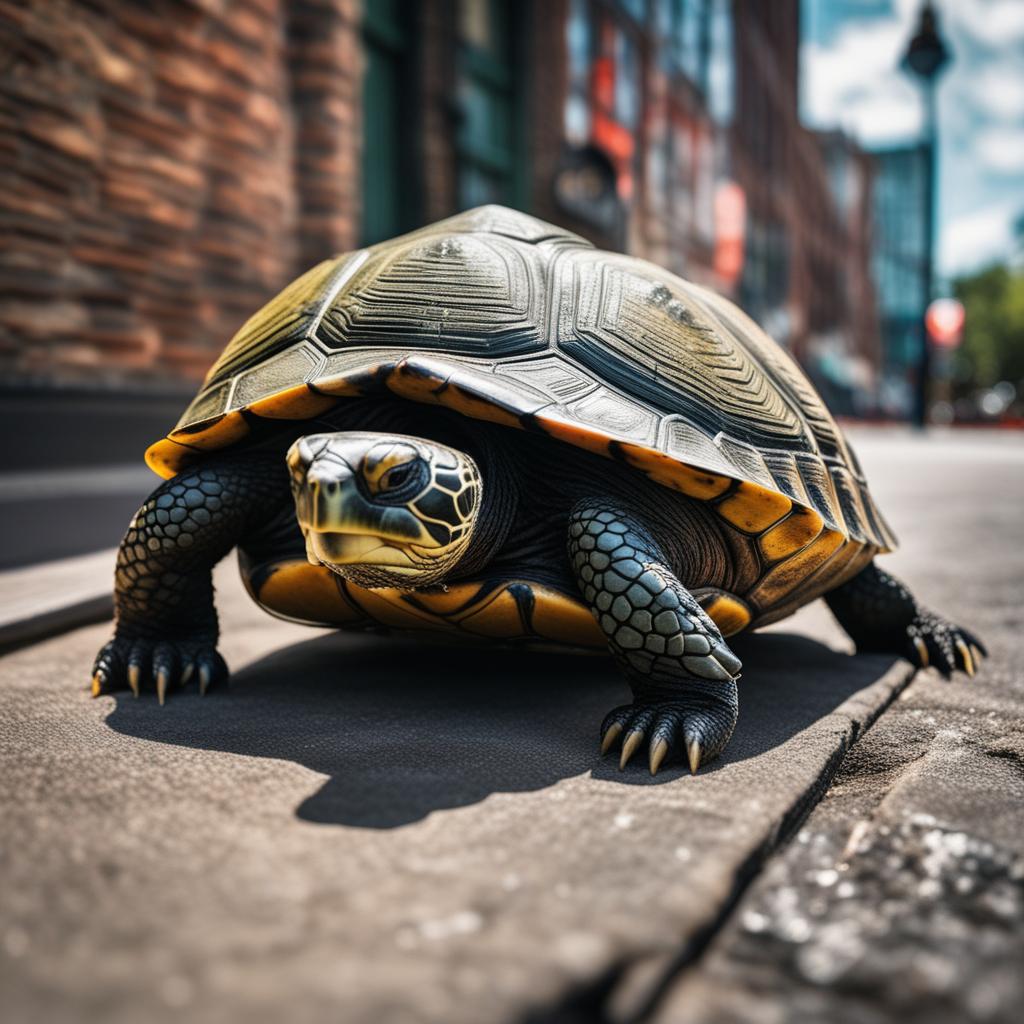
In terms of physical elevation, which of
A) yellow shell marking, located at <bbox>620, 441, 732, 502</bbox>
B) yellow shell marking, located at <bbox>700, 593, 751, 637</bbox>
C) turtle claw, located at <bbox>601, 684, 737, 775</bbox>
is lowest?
turtle claw, located at <bbox>601, 684, 737, 775</bbox>

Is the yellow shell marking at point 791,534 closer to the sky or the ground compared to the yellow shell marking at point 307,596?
closer to the sky

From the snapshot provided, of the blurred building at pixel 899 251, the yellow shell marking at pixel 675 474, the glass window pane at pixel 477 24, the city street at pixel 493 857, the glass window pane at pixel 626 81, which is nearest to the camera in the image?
the city street at pixel 493 857

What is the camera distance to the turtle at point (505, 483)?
6.33ft

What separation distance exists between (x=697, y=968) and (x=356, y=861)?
0.49 metres

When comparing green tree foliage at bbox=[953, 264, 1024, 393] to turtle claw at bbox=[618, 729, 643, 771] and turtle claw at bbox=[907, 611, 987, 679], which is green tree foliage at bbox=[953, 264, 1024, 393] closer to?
turtle claw at bbox=[907, 611, 987, 679]

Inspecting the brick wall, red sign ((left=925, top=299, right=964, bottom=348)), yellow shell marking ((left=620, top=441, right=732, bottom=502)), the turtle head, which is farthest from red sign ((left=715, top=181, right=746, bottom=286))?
the turtle head

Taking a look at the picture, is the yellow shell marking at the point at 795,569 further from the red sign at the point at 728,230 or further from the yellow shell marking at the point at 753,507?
the red sign at the point at 728,230

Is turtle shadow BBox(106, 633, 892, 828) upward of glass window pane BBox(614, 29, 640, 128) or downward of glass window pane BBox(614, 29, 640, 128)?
downward

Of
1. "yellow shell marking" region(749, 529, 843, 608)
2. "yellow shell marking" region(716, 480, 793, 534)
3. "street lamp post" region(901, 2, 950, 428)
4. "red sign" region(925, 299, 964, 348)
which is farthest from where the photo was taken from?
"red sign" region(925, 299, 964, 348)

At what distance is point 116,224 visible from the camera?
6012mm

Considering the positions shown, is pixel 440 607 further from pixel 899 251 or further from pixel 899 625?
pixel 899 251

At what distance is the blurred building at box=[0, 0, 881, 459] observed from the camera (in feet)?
17.8

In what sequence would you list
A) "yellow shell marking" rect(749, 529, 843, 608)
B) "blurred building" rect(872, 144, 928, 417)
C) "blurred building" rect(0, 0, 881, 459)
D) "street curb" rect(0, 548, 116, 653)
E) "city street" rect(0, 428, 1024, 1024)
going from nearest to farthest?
"city street" rect(0, 428, 1024, 1024), "yellow shell marking" rect(749, 529, 843, 608), "street curb" rect(0, 548, 116, 653), "blurred building" rect(0, 0, 881, 459), "blurred building" rect(872, 144, 928, 417)

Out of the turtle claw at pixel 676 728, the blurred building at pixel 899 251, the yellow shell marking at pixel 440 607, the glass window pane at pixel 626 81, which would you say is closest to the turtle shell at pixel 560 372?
the yellow shell marking at pixel 440 607
